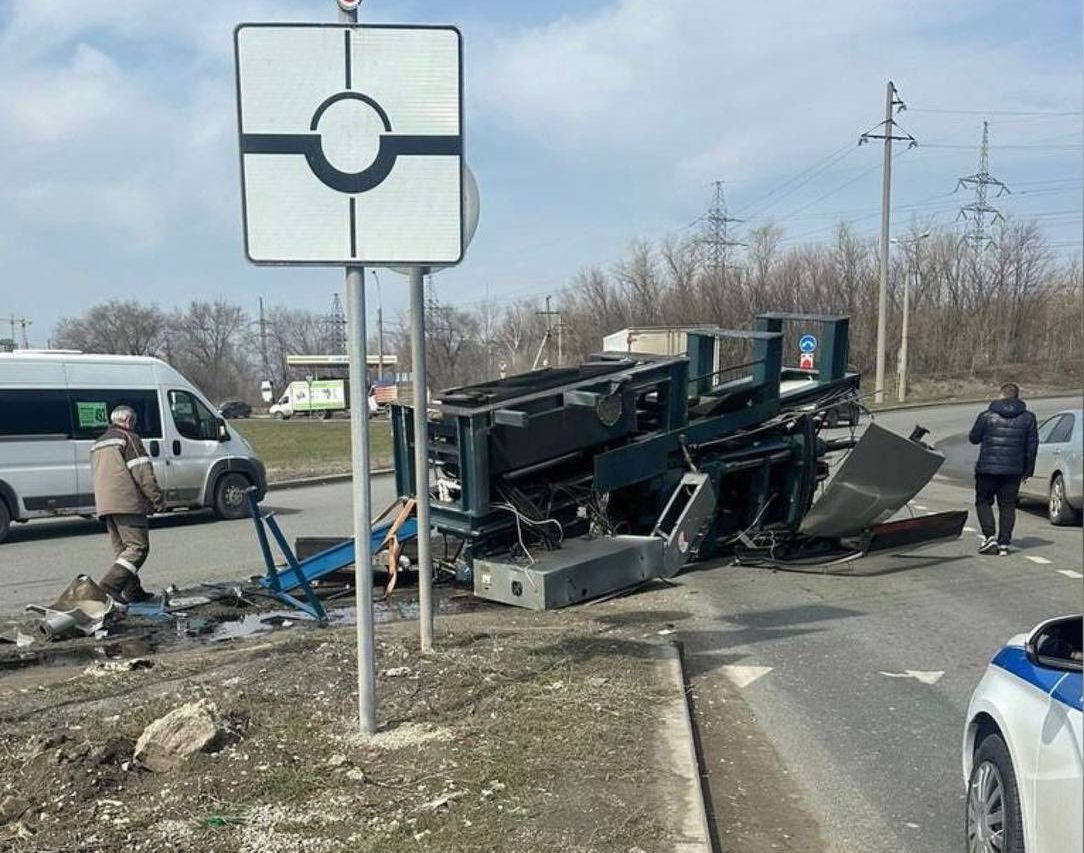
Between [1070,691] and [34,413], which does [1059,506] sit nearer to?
[1070,691]

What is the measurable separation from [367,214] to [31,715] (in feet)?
10.3

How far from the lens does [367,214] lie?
4.22 metres

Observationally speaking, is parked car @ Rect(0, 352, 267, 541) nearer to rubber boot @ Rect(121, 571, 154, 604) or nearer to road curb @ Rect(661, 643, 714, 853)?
rubber boot @ Rect(121, 571, 154, 604)

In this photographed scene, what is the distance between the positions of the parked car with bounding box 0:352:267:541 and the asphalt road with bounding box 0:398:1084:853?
2.80ft

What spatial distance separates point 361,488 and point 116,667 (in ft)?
8.51

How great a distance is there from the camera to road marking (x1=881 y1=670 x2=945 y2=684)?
5908 millimetres

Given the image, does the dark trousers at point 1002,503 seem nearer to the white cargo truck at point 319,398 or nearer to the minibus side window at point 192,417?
the minibus side window at point 192,417

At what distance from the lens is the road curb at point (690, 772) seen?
341 cm

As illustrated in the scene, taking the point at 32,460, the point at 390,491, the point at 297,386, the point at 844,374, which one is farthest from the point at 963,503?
the point at 297,386

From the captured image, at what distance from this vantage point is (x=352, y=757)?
4105mm

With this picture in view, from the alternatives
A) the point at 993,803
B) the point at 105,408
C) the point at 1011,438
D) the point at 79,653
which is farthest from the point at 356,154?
the point at 105,408

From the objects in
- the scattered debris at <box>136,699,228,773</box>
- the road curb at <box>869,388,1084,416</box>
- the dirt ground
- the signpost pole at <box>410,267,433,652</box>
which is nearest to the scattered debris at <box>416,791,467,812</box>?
the dirt ground

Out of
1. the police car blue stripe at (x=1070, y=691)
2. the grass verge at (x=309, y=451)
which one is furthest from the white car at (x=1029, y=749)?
the grass verge at (x=309, y=451)

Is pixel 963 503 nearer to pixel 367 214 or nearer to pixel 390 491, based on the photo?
pixel 390 491
